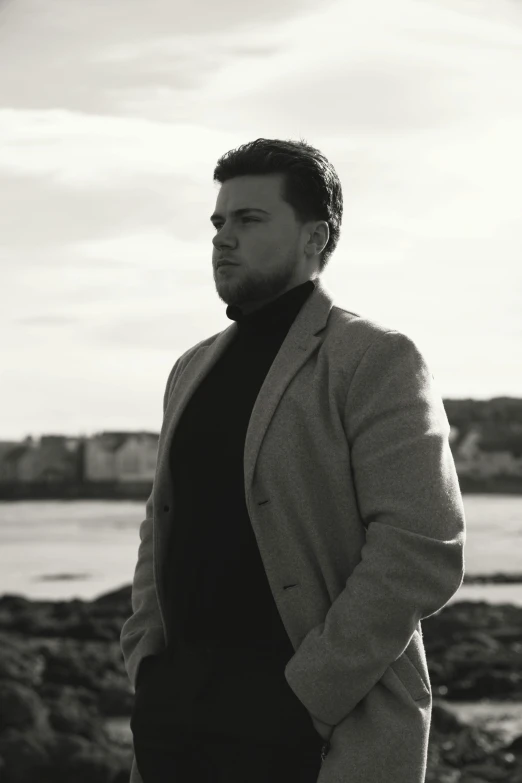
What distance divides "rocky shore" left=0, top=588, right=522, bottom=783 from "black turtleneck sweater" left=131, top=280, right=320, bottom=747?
10.2ft

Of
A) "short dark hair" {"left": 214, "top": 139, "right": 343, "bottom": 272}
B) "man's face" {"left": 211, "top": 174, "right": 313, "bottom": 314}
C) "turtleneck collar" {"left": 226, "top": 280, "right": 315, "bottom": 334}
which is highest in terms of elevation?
"short dark hair" {"left": 214, "top": 139, "right": 343, "bottom": 272}

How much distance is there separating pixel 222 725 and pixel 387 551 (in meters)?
0.42

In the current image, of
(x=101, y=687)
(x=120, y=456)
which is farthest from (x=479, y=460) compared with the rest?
(x=101, y=687)

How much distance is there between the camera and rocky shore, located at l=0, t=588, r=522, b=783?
5.07m

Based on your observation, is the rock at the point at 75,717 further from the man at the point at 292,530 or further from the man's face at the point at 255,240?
the man's face at the point at 255,240

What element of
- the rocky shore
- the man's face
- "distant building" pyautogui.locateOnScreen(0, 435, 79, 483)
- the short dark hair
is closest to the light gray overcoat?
the man's face

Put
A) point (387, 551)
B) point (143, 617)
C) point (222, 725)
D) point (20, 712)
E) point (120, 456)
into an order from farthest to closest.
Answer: point (120, 456) → point (20, 712) → point (143, 617) → point (222, 725) → point (387, 551)

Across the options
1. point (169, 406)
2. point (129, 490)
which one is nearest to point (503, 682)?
point (129, 490)

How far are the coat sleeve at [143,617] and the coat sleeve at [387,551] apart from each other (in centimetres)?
40

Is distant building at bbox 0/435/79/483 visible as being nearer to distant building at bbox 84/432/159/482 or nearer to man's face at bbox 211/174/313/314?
distant building at bbox 84/432/159/482

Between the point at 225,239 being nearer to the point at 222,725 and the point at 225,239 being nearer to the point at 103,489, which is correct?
the point at 222,725

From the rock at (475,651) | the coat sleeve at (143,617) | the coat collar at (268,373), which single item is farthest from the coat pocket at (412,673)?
the rock at (475,651)

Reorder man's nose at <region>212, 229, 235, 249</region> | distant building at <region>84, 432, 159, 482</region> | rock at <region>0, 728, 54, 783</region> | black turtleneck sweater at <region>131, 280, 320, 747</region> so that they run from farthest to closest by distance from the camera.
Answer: distant building at <region>84, 432, 159, 482</region>
rock at <region>0, 728, 54, 783</region>
man's nose at <region>212, 229, 235, 249</region>
black turtleneck sweater at <region>131, 280, 320, 747</region>

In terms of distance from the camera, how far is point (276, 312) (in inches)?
82.8
